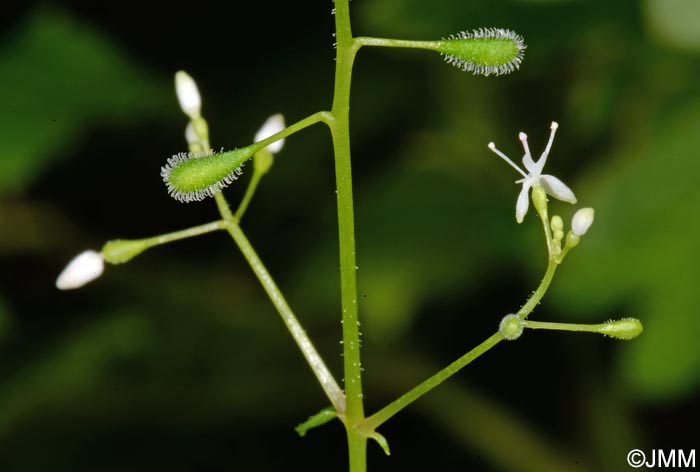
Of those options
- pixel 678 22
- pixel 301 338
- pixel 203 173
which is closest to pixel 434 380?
pixel 301 338

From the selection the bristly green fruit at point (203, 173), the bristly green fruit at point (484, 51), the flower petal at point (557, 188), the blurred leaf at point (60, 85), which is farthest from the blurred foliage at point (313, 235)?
the bristly green fruit at point (203, 173)

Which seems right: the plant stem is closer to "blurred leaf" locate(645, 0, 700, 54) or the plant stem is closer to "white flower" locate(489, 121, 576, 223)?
"white flower" locate(489, 121, 576, 223)

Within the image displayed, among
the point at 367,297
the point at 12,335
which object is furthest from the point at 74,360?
the point at 367,297

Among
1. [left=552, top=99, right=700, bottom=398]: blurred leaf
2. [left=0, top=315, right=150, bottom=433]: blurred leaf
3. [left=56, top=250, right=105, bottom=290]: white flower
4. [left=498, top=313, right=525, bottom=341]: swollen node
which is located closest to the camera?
[left=498, top=313, right=525, bottom=341]: swollen node

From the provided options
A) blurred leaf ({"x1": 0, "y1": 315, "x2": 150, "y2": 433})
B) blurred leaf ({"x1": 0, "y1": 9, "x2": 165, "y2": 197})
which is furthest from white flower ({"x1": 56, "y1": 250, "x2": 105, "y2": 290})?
blurred leaf ({"x1": 0, "y1": 315, "x2": 150, "y2": 433})

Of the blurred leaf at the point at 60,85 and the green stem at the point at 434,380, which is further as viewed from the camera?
the blurred leaf at the point at 60,85

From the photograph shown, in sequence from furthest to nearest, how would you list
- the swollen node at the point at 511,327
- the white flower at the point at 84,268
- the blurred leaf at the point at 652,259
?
the blurred leaf at the point at 652,259, the white flower at the point at 84,268, the swollen node at the point at 511,327

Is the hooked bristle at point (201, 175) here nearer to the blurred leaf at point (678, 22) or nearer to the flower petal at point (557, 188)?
the flower petal at point (557, 188)
